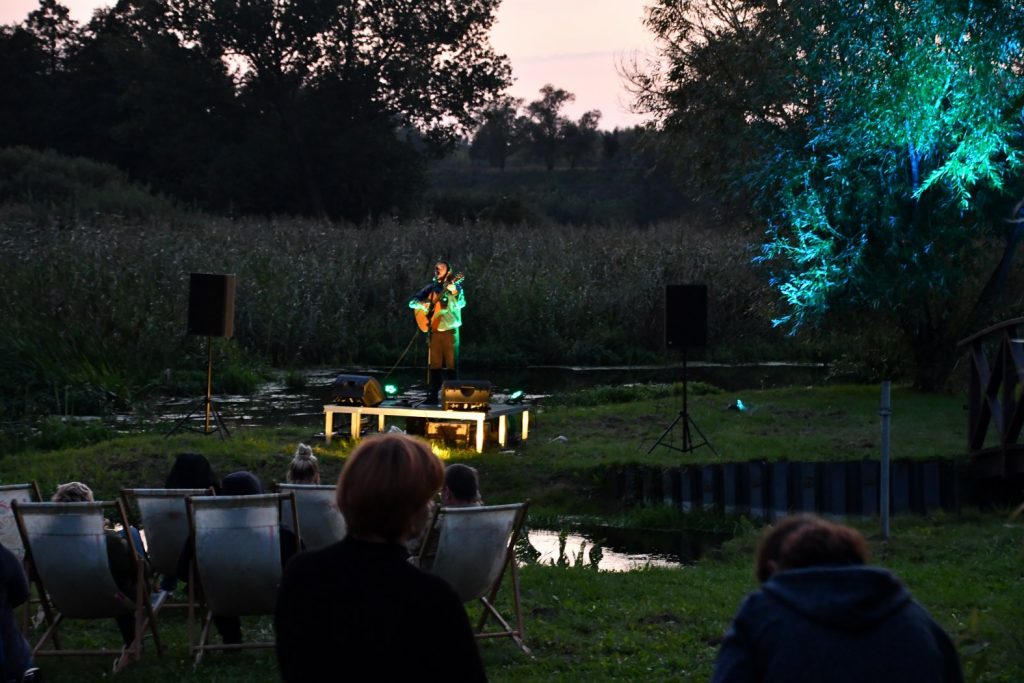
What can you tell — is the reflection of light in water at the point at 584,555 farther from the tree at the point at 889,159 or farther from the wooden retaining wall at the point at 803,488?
the tree at the point at 889,159

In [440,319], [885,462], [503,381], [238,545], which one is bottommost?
[238,545]

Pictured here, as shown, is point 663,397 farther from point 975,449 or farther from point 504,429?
point 975,449

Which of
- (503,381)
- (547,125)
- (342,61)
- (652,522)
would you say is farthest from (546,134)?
(652,522)

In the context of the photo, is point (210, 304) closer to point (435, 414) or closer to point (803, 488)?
point (435, 414)

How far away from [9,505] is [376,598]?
14.3 feet

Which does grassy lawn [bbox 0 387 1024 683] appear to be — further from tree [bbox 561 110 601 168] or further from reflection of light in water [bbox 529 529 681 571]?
tree [bbox 561 110 601 168]

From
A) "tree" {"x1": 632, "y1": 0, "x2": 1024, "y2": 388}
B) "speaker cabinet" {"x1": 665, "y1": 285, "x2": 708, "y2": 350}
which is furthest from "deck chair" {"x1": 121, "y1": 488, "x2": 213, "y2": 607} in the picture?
"tree" {"x1": 632, "y1": 0, "x2": 1024, "y2": 388}

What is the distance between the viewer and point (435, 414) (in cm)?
1462

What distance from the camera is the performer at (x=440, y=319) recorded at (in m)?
15.6

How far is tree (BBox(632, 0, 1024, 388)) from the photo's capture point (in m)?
16.9

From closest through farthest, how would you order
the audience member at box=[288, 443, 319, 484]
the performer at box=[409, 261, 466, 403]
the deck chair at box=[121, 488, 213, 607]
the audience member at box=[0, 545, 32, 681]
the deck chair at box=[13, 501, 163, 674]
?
the audience member at box=[0, 545, 32, 681] < the deck chair at box=[13, 501, 163, 674] < the deck chair at box=[121, 488, 213, 607] < the audience member at box=[288, 443, 319, 484] < the performer at box=[409, 261, 466, 403]

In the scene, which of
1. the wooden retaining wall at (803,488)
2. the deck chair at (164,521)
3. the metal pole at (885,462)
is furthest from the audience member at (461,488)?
the wooden retaining wall at (803,488)

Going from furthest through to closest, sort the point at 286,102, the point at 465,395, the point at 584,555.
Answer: the point at 286,102, the point at 465,395, the point at 584,555

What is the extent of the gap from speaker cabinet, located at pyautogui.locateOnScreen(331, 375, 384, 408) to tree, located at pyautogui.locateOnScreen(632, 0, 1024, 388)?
19.6 ft
